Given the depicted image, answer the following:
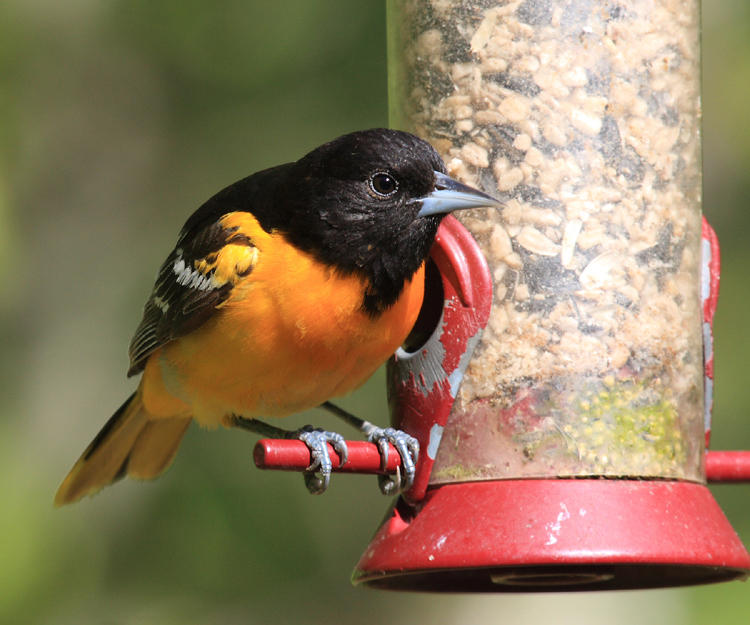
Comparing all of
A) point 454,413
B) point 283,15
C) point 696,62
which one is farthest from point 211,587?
point 696,62

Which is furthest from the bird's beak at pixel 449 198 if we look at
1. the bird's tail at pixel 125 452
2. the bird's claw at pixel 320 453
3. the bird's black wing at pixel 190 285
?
the bird's tail at pixel 125 452

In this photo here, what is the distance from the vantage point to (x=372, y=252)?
4.11 m

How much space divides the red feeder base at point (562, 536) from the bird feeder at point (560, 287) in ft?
0.05

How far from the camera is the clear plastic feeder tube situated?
400cm

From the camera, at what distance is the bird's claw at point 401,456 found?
159 inches

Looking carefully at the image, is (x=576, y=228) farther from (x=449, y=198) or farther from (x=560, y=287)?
(x=449, y=198)

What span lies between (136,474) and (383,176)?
2.10 metres

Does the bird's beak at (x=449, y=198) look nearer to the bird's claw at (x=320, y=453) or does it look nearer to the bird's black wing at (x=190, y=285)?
the bird's black wing at (x=190, y=285)

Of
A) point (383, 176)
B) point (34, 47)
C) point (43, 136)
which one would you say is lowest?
point (43, 136)

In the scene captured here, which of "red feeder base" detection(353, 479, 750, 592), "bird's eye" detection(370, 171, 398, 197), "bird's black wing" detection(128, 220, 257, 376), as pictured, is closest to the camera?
"red feeder base" detection(353, 479, 750, 592)

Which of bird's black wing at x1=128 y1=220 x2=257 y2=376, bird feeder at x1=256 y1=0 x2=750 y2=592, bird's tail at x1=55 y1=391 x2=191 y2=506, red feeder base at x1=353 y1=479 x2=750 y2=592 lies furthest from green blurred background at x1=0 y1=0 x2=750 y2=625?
bird feeder at x1=256 y1=0 x2=750 y2=592

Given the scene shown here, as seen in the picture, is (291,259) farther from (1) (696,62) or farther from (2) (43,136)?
(2) (43,136)

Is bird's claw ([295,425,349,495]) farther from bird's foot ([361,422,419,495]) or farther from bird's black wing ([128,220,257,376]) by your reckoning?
bird's black wing ([128,220,257,376])

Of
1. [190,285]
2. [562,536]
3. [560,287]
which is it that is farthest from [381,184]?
[562,536]
